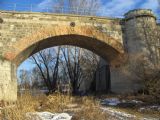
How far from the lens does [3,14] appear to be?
63.5 feet

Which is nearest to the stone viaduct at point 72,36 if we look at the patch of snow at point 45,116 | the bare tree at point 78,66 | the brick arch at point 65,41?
the brick arch at point 65,41

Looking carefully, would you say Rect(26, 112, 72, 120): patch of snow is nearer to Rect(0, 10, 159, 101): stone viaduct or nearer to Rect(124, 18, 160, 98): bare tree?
Rect(0, 10, 159, 101): stone viaduct

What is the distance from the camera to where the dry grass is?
6.35m

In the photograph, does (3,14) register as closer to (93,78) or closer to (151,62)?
(151,62)

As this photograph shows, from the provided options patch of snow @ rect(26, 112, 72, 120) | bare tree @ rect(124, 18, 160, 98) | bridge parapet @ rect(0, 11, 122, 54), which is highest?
bridge parapet @ rect(0, 11, 122, 54)

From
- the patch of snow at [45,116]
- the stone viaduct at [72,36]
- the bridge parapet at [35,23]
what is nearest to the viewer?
the patch of snow at [45,116]

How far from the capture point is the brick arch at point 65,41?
19234 mm

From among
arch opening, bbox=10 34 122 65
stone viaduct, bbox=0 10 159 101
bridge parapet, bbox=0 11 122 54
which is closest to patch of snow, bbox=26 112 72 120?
stone viaduct, bbox=0 10 159 101

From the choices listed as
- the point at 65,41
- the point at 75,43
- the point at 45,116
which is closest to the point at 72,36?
the point at 65,41

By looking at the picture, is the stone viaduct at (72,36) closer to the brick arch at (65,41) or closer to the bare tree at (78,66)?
the brick arch at (65,41)

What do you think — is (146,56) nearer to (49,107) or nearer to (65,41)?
(65,41)

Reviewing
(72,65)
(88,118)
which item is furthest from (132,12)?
(88,118)

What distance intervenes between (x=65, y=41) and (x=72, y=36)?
1.36 meters

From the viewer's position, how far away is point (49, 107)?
9109 mm
